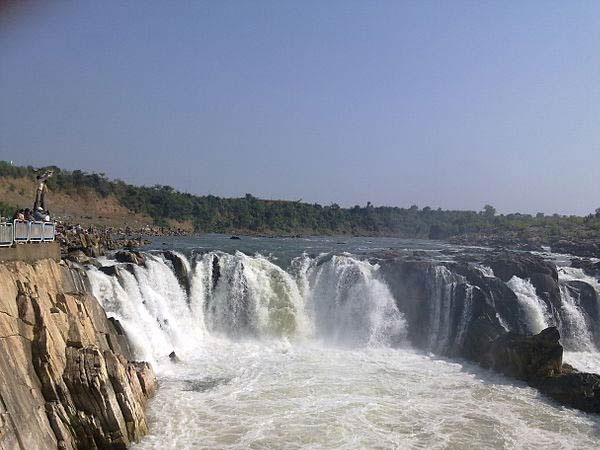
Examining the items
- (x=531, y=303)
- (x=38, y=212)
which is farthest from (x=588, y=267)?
(x=38, y=212)

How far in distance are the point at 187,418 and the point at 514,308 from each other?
51.3ft

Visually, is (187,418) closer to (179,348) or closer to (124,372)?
(124,372)

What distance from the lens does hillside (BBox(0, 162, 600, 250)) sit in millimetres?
64000

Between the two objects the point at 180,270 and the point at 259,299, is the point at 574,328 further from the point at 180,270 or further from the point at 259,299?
the point at 180,270

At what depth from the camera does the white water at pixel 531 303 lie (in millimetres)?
23062

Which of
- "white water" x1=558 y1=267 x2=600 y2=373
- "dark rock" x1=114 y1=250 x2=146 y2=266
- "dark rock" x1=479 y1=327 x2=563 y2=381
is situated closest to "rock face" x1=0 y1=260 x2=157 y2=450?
"dark rock" x1=114 y1=250 x2=146 y2=266

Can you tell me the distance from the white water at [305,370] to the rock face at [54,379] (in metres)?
1.27

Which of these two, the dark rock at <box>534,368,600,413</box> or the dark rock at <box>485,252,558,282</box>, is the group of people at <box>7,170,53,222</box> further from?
the dark rock at <box>485,252,558,282</box>

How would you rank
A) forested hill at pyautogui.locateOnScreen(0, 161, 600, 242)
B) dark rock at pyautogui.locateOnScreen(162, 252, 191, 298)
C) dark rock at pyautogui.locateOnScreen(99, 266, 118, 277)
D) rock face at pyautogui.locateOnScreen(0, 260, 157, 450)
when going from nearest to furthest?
rock face at pyautogui.locateOnScreen(0, 260, 157, 450) → dark rock at pyautogui.locateOnScreen(99, 266, 118, 277) → dark rock at pyautogui.locateOnScreen(162, 252, 191, 298) → forested hill at pyautogui.locateOnScreen(0, 161, 600, 242)

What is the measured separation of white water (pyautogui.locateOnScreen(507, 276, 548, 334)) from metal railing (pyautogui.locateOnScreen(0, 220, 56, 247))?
1869cm

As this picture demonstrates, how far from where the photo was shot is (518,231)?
68000 mm

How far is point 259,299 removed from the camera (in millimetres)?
23594

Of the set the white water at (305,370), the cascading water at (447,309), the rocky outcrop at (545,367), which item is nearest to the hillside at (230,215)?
the cascading water at (447,309)

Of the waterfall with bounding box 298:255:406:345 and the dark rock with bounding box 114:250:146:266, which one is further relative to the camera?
the waterfall with bounding box 298:255:406:345
